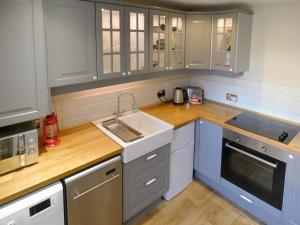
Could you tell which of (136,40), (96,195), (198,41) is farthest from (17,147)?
(198,41)

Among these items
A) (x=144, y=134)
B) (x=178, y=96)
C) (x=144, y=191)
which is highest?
Answer: (x=178, y=96)

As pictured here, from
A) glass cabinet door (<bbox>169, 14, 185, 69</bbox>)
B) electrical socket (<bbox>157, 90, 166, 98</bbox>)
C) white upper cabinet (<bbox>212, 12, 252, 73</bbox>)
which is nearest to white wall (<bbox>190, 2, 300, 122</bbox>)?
white upper cabinet (<bbox>212, 12, 252, 73</bbox>)

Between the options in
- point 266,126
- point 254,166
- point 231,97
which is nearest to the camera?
point 254,166

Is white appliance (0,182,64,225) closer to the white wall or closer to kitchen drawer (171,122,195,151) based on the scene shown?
kitchen drawer (171,122,195,151)

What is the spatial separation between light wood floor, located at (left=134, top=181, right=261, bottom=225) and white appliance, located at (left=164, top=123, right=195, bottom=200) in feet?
0.35

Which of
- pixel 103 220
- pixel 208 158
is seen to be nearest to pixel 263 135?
pixel 208 158

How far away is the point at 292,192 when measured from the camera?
1.95m

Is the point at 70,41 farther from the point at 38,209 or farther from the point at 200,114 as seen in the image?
the point at 200,114

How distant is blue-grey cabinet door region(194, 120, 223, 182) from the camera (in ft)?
8.11

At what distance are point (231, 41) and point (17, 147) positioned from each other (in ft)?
6.75

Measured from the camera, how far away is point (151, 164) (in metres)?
2.14

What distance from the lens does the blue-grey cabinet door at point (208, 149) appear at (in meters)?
2.47

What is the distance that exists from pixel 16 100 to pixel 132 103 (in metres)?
1.33

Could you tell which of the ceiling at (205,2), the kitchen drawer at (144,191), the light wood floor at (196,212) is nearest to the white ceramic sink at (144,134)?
the kitchen drawer at (144,191)
